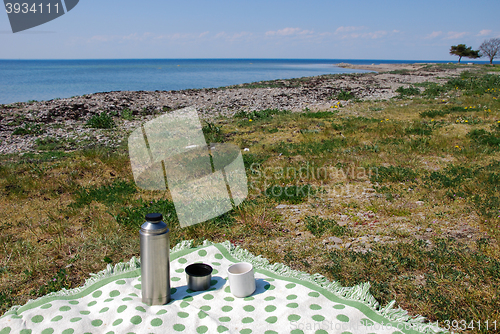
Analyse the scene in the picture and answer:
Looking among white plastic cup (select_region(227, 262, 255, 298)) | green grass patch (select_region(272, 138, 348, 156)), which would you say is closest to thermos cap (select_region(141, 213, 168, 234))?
white plastic cup (select_region(227, 262, 255, 298))

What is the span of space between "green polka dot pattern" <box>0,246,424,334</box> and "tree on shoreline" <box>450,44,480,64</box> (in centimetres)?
8699

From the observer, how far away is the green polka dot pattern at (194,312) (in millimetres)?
2596

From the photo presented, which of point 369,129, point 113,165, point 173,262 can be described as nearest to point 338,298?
point 173,262

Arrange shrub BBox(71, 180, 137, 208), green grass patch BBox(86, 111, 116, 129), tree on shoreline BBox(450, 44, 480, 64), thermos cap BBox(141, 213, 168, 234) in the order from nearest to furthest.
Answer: thermos cap BBox(141, 213, 168, 234) → shrub BBox(71, 180, 137, 208) → green grass patch BBox(86, 111, 116, 129) → tree on shoreline BBox(450, 44, 480, 64)

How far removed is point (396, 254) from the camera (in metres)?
3.79

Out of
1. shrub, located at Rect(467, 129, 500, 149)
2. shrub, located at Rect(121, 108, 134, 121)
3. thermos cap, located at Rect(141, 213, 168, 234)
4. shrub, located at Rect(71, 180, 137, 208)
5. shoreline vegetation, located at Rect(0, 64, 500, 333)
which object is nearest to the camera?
thermos cap, located at Rect(141, 213, 168, 234)

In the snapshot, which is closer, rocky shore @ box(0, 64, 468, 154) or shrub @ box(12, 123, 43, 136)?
rocky shore @ box(0, 64, 468, 154)

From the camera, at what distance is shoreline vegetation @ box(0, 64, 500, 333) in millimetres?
3430

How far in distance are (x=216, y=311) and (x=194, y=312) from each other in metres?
0.19

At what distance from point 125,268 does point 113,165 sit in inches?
162

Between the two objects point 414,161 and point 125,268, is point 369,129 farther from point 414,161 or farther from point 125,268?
point 125,268

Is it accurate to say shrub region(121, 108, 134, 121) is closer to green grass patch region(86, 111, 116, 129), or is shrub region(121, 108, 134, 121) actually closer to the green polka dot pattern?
green grass patch region(86, 111, 116, 129)

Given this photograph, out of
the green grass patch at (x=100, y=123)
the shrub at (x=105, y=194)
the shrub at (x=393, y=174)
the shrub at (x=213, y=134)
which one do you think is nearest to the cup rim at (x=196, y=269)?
the shrub at (x=105, y=194)

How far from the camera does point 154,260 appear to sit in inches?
113
